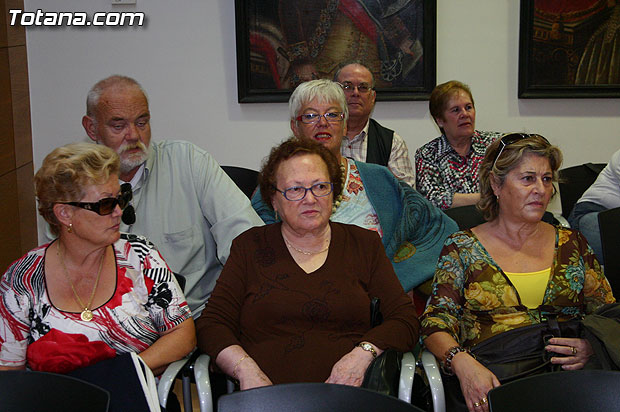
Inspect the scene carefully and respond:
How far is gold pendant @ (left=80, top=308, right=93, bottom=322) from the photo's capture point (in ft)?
6.52

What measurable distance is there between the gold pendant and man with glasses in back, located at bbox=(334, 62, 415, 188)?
6.71 ft

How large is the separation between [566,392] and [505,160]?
104 centimetres

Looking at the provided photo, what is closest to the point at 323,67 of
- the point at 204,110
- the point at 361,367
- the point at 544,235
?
the point at 204,110

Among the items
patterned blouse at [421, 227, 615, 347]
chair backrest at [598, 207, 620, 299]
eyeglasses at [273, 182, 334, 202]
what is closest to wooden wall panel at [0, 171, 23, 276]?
eyeglasses at [273, 182, 334, 202]

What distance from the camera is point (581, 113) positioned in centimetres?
451

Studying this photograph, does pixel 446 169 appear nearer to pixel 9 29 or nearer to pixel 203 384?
pixel 203 384

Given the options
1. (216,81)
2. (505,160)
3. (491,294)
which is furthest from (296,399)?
(216,81)

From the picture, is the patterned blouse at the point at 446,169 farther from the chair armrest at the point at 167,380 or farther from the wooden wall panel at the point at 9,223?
the wooden wall panel at the point at 9,223

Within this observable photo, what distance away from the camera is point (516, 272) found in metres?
2.26

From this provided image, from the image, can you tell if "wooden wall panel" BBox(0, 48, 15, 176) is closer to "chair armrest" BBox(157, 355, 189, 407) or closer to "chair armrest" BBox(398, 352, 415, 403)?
"chair armrest" BBox(157, 355, 189, 407)

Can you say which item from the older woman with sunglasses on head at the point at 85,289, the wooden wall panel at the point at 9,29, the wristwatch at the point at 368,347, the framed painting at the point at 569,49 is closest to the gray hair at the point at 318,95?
the older woman with sunglasses on head at the point at 85,289

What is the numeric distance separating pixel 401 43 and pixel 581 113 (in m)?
1.33

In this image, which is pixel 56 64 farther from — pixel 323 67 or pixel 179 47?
pixel 323 67

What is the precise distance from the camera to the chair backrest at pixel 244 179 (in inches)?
139
